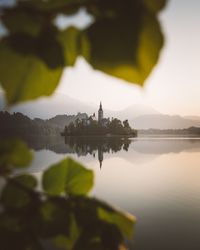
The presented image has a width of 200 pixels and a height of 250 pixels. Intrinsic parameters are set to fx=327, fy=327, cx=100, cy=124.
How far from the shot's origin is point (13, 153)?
44 centimetres

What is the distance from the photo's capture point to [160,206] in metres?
22.0

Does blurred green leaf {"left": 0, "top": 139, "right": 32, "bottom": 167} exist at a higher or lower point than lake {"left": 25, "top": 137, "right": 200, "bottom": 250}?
higher

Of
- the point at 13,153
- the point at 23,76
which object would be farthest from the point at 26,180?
the point at 23,76

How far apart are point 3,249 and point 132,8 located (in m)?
0.33

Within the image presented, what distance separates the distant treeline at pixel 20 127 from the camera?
82.8 m

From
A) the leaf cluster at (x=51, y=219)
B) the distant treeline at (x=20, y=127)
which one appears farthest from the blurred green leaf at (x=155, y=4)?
the distant treeline at (x=20, y=127)

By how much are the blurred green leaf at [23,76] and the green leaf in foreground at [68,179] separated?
15 centimetres

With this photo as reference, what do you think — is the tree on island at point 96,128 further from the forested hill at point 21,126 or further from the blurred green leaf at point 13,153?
the blurred green leaf at point 13,153

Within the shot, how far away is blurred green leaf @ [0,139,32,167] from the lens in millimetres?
440

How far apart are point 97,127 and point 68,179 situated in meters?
84.2

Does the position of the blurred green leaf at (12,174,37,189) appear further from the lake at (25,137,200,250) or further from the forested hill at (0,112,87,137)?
the forested hill at (0,112,87,137)

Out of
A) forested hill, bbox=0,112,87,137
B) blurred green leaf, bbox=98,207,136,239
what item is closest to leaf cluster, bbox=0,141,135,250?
→ blurred green leaf, bbox=98,207,136,239

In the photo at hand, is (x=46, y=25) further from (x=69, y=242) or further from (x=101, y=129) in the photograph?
(x=101, y=129)

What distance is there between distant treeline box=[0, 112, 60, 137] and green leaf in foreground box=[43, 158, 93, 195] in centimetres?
7708
